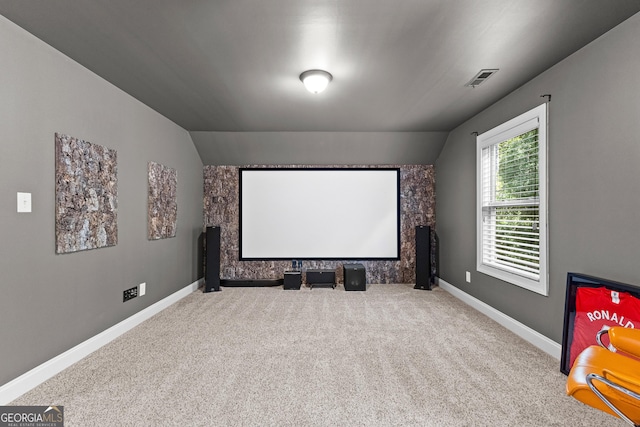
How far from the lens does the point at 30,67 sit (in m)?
2.13

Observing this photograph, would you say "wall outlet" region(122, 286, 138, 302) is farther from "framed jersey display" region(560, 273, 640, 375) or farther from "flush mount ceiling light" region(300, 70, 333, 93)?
"framed jersey display" region(560, 273, 640, 375)

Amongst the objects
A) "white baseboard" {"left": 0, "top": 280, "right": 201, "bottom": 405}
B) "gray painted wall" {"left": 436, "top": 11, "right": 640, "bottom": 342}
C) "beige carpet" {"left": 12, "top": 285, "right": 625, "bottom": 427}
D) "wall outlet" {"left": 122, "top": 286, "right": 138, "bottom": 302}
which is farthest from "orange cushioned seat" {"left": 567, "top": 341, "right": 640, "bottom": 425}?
"wall outlet" {"left": 122, "top": 286, "right": 138, "bottom": 302}

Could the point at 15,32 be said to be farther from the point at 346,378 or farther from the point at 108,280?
the point at 346,378

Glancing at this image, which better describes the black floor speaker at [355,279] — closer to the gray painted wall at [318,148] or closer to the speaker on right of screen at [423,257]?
the speaker on right of screen at [423,257]

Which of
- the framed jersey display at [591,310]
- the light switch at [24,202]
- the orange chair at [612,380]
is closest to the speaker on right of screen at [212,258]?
the light switch at [24,202]

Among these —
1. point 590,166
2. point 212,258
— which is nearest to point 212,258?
point 212,258

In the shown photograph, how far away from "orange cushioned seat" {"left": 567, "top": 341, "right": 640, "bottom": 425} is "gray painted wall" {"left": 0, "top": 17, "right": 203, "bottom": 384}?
3.01 m

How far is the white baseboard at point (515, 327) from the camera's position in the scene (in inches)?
102

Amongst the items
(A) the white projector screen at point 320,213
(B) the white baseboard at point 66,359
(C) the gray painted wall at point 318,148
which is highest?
(C) the gray painted wall at point 318,148

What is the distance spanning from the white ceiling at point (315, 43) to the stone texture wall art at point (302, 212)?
186cm

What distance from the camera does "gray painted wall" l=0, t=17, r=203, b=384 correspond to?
6.56 feet

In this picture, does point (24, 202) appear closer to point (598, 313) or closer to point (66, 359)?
point (66, 359)

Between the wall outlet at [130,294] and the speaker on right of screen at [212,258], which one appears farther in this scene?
the speaker on right of screen at [212,258]

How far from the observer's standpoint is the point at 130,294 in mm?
3240
